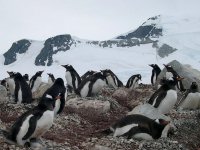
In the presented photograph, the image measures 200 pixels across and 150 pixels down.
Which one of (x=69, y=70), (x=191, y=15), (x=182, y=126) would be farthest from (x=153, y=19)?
(x=182, y=126)

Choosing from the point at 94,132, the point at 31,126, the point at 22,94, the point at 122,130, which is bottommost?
the point at 94,132

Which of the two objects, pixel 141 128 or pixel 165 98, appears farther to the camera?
pixel 165 98

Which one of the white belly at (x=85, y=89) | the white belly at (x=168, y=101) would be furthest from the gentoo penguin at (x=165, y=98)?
the white belly at (x=85, y=89)

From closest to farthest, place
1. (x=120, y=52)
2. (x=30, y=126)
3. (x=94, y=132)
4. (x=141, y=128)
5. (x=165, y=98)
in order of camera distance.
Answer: (x=30, y=126), (x=141, y=128), (x=94, y=132), (x=165, y=98), (x=120, y=52)

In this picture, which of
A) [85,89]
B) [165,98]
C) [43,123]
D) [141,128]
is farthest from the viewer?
[85,89]

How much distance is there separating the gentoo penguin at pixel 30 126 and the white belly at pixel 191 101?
614 cm

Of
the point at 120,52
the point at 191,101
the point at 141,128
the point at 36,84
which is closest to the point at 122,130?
the point at 141,128

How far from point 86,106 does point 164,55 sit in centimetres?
6455

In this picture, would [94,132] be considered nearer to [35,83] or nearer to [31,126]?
[31,126]

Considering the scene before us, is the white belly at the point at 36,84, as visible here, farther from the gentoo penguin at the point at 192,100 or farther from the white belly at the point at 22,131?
the white belly at the point at 22,131

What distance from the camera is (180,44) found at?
66.4m

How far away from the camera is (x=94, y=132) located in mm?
10859

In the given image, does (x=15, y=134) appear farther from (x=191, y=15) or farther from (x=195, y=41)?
(x=191, y=15)

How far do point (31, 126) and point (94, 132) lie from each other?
3083mm
